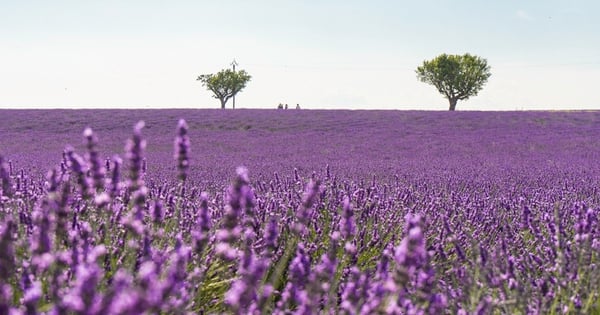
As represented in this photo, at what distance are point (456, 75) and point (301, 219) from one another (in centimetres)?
4025

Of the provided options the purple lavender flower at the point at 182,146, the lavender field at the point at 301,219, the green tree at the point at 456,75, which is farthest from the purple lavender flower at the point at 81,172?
the green tree at the point at 456,75

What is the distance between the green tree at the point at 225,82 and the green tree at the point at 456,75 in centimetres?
1257

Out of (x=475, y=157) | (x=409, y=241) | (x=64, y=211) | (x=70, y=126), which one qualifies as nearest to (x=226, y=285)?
(x=64, y=211)

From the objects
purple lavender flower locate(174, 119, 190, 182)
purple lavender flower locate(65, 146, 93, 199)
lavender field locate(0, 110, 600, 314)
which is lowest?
lavender field locate(0, 110, 600, 314)

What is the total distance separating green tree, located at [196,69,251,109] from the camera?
4538 cm

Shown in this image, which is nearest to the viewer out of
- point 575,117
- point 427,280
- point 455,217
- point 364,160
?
point 427,280

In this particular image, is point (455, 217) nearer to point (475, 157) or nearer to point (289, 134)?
point (475, 157)

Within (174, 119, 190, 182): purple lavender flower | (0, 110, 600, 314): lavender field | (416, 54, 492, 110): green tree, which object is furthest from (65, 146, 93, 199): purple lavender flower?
(416, 54, 492, 110): green tree

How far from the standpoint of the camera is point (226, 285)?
296 cm

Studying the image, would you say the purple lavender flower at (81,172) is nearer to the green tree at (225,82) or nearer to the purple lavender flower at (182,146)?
the purple lavender flower at (182,146)

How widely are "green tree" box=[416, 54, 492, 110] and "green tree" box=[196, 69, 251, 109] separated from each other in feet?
41.2

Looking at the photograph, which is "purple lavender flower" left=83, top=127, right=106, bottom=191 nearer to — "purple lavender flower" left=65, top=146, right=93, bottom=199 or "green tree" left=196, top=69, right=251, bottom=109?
"purple lavender flower" left=65, top=146, right=93, bottom=199

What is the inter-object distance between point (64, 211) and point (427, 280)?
0.96 meters

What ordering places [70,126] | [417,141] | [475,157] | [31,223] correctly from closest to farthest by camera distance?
[31,223] → [475,157] → [417,141] → [70,126]
